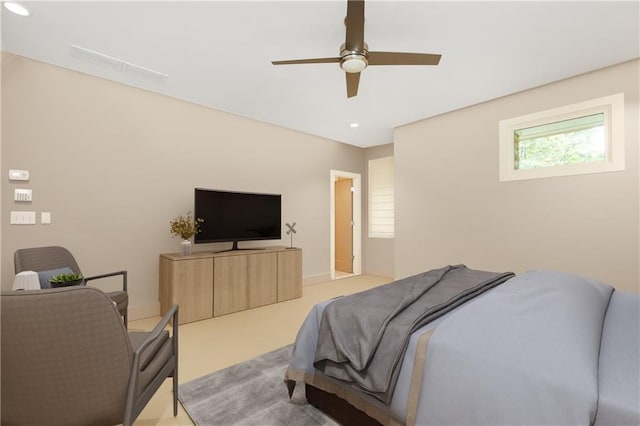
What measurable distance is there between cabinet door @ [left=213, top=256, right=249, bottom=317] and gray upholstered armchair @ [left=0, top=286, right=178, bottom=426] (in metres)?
2.49

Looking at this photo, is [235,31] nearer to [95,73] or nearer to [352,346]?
[95,73]

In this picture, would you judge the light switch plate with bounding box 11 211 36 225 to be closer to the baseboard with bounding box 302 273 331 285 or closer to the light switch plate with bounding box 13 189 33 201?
the light switch plate with bounding box 13 189 33 201

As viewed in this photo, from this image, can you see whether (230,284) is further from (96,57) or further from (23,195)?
(96,57)

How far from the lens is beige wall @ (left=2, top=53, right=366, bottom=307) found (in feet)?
9.55

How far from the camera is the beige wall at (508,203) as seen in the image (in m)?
3.04

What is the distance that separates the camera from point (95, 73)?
126 inches

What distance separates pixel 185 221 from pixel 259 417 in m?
2.62

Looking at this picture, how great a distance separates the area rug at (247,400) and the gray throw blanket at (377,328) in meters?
0.38

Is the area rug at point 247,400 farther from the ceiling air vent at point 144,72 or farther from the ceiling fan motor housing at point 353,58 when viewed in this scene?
the ceiling air vent at point 144,72

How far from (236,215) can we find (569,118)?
4.28 metres

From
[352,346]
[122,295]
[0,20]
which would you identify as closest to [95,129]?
[0,20]

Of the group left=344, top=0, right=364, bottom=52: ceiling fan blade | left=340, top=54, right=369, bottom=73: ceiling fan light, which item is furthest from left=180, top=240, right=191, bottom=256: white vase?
left=344, top=0, right=364, bottom=52: ceiling fan blade

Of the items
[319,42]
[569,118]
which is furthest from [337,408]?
[569,118]

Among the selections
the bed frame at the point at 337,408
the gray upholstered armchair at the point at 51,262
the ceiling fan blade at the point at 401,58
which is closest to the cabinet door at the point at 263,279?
the gray upholstered armchair at the point at 51,262
